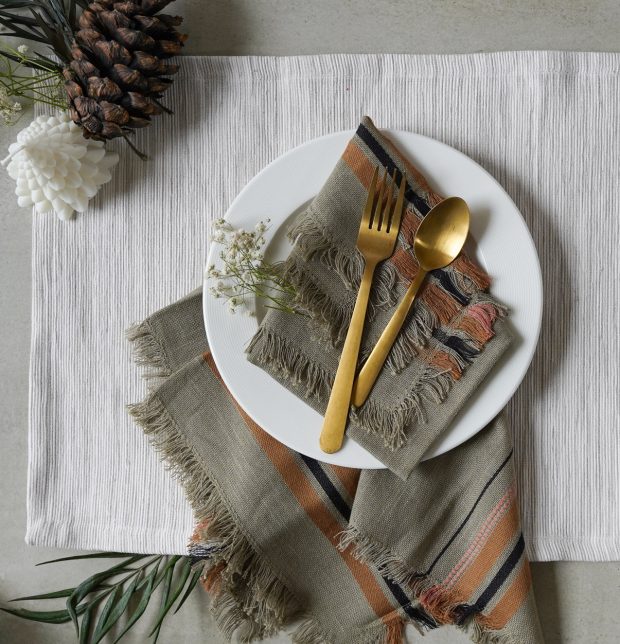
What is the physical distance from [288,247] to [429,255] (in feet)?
0.57

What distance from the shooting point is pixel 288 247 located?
2.47 ft

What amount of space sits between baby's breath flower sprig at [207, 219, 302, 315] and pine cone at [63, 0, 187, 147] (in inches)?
7.7

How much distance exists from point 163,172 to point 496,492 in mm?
624

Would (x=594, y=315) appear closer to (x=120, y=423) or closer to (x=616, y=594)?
(x=616, y=594)

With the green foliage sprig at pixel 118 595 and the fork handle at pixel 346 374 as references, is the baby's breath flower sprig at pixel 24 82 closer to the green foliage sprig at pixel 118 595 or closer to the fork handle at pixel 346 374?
the fork handle at pixel 346 374

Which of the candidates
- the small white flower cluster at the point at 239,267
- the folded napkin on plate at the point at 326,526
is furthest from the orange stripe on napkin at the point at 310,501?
the small white flower cluster at the point at 239,267

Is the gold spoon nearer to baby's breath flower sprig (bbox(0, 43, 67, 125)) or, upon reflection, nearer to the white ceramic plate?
the white ceramic plate

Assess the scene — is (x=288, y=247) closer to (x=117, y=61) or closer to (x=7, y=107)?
(x=117, y=61)

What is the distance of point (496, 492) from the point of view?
77 cm

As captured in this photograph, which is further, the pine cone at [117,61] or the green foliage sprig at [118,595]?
the green foliage sprig at [118,595]

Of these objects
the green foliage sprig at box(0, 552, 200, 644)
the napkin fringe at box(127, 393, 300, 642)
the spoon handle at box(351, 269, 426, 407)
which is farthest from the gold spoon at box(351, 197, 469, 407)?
the green foliage sprig at box(0, 552, 200, 644)

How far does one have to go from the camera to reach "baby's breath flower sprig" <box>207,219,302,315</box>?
708 millimetres

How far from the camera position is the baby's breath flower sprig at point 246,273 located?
0.71 m

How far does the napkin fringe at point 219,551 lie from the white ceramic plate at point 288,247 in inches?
5.1
